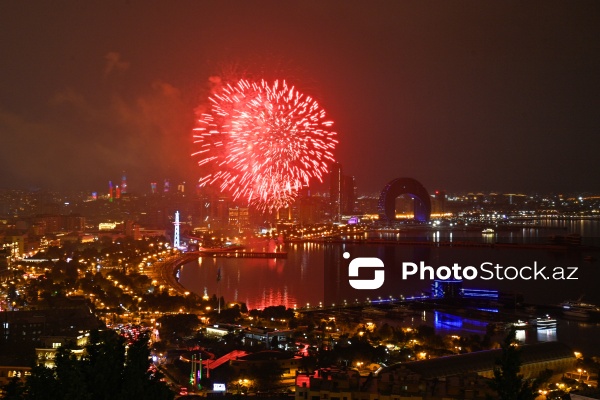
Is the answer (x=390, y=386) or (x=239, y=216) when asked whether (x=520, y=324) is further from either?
(x=239, y=216)

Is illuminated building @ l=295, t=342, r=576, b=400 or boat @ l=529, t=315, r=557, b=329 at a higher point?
illuminated building @ l=295, t=342, r=576, b=400

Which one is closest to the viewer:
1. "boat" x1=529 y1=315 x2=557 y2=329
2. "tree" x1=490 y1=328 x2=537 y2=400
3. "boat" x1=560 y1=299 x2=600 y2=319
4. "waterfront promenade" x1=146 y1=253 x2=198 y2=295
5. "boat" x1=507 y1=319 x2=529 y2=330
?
"tree" x1=490 y1=328 x2=537 y2=400

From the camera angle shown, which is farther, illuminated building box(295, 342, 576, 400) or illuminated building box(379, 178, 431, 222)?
illuminated building box(379, 178, 431, 222)

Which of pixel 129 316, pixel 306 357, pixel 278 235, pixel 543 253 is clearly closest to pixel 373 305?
pixel 129 316

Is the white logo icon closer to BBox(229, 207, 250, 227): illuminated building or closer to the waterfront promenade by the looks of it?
the waterfront promenade

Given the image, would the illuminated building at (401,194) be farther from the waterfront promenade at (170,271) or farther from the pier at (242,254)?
the waterfront promenade at (170,271)

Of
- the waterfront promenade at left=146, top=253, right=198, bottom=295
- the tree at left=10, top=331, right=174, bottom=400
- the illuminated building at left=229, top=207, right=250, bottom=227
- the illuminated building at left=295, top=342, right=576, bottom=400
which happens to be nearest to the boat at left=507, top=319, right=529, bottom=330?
the illuminated building at left=295, top=342, right=576, bottom=400
